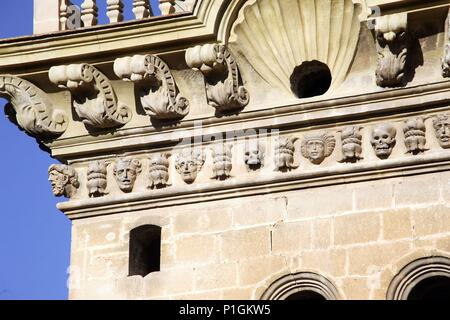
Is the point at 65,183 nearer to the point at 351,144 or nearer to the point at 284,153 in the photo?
the point at 284,153

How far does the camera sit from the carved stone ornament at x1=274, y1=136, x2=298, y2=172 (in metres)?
24.2

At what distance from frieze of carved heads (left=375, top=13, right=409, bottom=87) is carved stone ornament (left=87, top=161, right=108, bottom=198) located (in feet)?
8.38

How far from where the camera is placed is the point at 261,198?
24.3m

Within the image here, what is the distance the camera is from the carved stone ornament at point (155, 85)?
24.6 m

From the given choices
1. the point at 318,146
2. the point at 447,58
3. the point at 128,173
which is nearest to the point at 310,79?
the point at 318,146

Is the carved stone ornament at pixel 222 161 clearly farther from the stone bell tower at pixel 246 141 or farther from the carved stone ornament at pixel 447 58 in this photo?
the carved stone ornament at pixel 447 58

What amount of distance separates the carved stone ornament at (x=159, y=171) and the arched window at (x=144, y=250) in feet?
1.19

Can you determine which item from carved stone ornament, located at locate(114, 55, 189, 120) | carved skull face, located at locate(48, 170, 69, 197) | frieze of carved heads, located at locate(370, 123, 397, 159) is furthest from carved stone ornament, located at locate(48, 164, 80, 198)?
frieze of carved heads, located at locate(370, 123, 397, 159)

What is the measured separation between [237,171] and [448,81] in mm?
1963

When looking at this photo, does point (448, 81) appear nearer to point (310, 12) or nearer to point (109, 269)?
point (310, 12)

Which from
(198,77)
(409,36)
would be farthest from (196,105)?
(409,36)

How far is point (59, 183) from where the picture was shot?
2497cm

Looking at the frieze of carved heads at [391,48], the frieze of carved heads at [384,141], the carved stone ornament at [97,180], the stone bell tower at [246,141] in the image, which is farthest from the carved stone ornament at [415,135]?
the carved stone ornament at [97,180]

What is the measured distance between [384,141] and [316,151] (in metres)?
0.59
